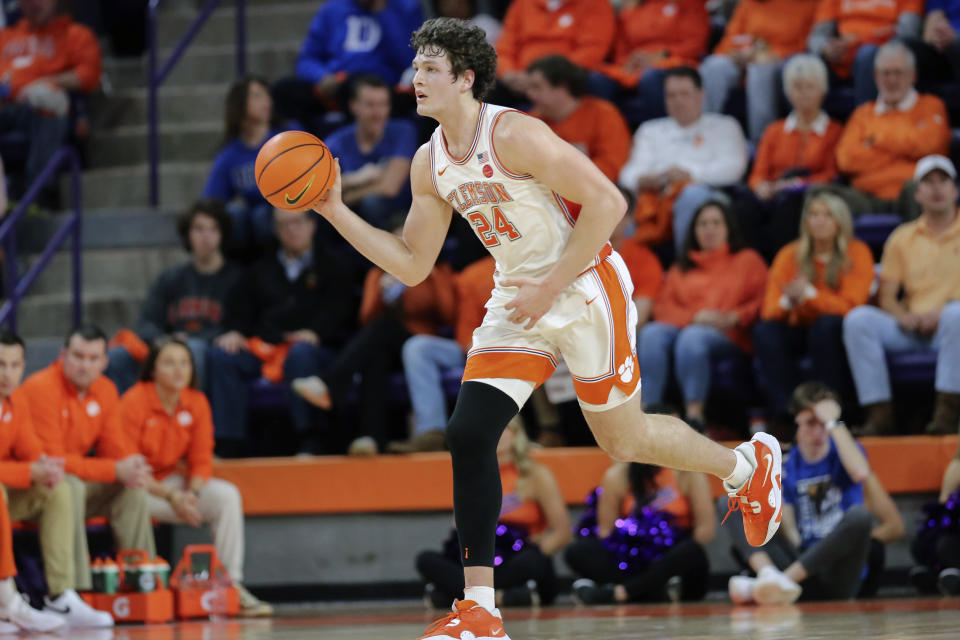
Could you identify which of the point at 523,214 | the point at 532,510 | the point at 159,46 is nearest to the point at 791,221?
the point at 532,510

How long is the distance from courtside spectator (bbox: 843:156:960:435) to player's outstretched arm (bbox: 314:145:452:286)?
351 cm

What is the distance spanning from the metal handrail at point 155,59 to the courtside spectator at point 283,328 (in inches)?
63.7

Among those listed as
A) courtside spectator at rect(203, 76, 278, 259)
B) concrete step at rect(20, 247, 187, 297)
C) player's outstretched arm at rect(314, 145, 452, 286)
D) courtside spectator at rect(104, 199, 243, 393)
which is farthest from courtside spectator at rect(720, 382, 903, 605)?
concrete step at rect(20, 247, 187, 297)

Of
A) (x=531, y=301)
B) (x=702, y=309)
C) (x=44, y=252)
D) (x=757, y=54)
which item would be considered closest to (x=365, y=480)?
(x=702, y=309)

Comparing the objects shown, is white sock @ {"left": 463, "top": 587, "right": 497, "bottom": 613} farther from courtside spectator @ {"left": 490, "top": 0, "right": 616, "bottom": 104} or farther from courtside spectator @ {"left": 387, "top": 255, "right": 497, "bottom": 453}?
courtside spectator @ {"left": 490, "top": 0, "right": 616, "bottom": 104}

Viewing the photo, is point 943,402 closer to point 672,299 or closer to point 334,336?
point 672,299

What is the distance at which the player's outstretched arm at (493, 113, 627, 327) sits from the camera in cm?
420

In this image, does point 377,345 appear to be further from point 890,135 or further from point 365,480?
point 890,135

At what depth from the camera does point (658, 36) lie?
975 cm

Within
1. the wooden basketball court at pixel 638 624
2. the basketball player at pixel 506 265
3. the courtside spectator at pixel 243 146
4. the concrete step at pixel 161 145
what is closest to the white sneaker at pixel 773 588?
the wooden basketball court at pixel 638 624


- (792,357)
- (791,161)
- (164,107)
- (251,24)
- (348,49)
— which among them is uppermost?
(251,24)

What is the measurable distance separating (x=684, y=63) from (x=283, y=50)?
366cm

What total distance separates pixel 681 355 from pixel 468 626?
3.85 m

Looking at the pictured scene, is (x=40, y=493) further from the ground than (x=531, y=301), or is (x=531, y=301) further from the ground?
(x=531, y=301)
